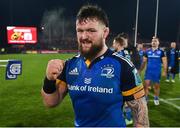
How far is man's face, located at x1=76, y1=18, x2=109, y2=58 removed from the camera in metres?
2.25

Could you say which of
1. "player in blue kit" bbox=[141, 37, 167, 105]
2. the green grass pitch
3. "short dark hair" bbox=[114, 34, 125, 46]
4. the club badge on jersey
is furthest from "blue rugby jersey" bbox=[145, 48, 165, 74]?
the club badge on jersey

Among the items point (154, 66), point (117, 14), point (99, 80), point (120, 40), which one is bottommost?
point (154, 66)

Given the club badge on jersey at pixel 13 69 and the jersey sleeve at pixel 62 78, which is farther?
the club badge on jersey at pixel 13 69

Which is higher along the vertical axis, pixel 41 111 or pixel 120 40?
pixel 120 40

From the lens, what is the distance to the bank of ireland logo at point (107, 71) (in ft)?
7.51

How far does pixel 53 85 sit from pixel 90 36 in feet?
1.70

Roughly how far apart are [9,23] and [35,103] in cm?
5720

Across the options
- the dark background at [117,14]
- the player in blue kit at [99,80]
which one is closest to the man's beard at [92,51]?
the player in blue kit at [99,80]

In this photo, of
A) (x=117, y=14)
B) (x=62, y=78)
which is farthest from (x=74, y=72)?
(x=117, y=14)

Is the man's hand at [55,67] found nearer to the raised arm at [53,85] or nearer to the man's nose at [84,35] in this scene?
the raised arm at [53,85]

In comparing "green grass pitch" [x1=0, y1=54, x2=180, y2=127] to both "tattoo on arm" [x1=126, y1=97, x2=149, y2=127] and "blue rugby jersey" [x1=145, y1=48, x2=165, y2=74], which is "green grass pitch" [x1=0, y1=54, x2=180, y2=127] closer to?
"blue rugby jersey" [x1=145, y1=48, x2=165, y2=74]

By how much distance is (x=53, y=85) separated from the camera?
2.46 m

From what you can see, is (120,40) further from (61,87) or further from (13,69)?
(61,87)

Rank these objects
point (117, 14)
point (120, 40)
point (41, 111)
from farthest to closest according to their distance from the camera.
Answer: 1. point (117, 14)
2. point (41, 111)
3. point (120, 40)
